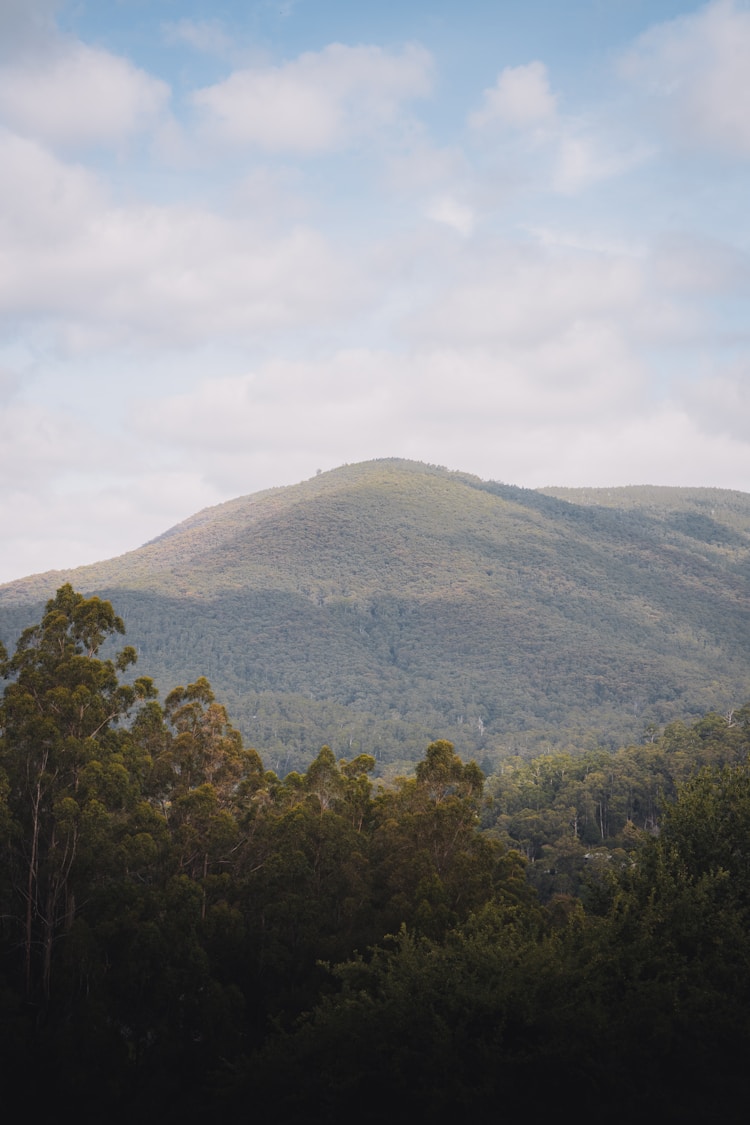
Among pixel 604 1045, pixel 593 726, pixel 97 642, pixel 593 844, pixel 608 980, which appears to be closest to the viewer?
pixel 604 1045

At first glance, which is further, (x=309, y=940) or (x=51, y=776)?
(x=309, y=940)

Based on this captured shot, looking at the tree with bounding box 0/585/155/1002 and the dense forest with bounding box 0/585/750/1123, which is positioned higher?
the tree with bounding box 0/585/155/1002

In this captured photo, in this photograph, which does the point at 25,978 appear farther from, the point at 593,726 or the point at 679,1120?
the point at 593,726

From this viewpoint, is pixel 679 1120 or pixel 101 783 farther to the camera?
pixel 101 783

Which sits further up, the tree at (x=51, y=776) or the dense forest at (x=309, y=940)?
the tree at (x=51, y=776)

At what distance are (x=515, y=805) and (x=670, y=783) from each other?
50.0 feet

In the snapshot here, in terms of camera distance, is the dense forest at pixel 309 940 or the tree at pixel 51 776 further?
the tree at pixel 51 776

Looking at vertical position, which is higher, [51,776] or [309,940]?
[51,776]

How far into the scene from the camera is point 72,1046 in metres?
20.1

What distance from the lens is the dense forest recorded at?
1683 centimetres

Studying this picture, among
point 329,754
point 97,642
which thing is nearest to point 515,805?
point 329,754

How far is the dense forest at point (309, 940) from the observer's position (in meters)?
16.8

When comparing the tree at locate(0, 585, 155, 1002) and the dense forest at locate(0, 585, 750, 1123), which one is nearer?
the dense forest at locate(0, 585, 750, 1123)

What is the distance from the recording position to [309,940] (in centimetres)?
2520
